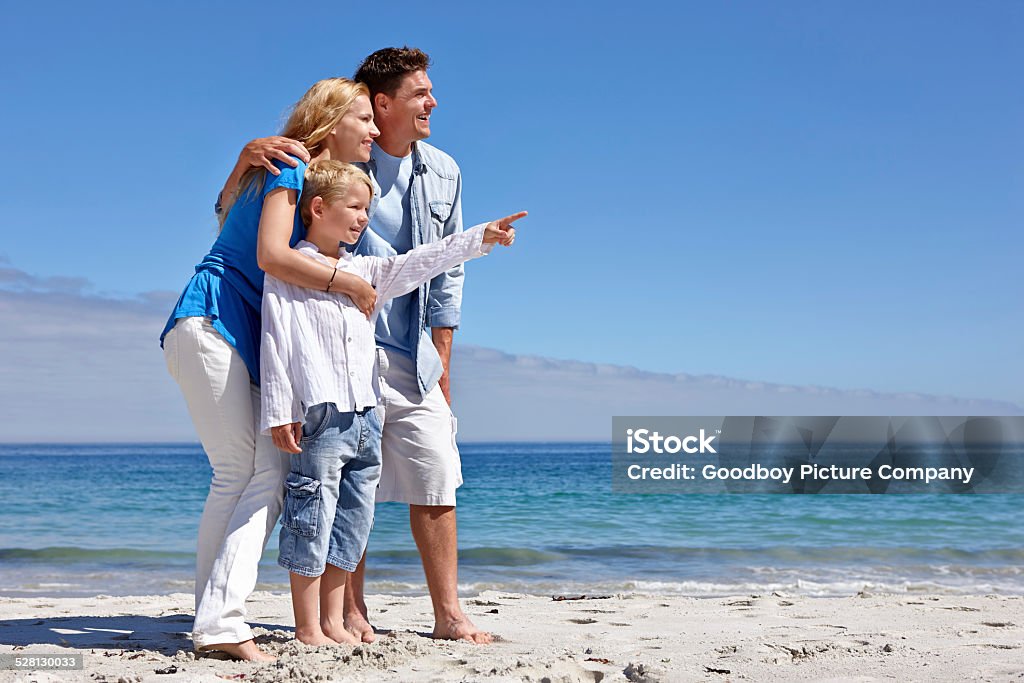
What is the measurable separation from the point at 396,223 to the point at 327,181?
0.44 metres

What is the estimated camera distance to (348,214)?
2545 millimetres

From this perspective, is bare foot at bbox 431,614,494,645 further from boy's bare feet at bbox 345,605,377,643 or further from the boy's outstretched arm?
the boy's outstretched arm

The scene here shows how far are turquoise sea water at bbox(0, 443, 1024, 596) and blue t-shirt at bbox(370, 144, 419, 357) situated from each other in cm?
297

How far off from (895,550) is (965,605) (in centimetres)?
442

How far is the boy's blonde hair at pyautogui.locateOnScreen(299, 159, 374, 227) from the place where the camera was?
2523mm

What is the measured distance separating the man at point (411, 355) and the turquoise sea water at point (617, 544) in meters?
2.58

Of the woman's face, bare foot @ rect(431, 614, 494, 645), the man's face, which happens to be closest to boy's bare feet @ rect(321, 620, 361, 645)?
bare foot @ rect(431, 614, 494, 645)

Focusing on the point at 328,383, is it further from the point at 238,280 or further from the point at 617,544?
the point at 617,544

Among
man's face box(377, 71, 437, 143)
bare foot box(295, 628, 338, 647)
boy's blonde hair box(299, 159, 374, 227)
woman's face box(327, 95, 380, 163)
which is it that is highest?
man's face box(377, 71, 437, 143)

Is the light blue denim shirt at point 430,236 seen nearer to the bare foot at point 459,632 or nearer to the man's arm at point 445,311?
the man's arm at point 445,311

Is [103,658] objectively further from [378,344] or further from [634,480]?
[634,480]

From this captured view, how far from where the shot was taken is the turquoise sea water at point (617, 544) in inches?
239

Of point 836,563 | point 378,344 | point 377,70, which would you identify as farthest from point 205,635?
point 836,563

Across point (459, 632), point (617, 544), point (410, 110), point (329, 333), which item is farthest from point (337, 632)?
point (617, 544)
